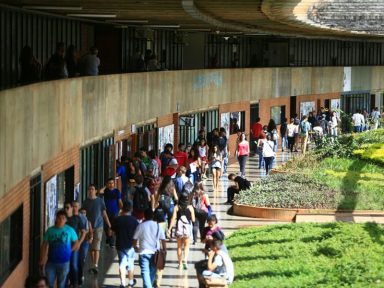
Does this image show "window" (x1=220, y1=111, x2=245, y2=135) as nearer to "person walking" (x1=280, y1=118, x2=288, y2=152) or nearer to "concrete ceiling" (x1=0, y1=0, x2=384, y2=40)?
"person walking" (x1=280, y1=118, x2=288, y2=152)

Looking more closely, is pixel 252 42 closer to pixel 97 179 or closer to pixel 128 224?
pixel 97 179

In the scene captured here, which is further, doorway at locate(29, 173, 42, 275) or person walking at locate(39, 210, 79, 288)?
doorway at locate(29, 173, 42, 275)

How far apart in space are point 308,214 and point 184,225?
8269mm

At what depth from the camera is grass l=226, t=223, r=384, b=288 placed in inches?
806

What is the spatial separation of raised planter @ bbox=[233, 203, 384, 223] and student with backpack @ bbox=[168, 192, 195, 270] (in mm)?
7109

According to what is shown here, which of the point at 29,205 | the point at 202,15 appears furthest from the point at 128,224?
the point at 202,15

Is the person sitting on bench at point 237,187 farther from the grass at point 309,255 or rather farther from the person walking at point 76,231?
the person walking at point 76,231

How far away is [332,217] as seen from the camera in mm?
30250

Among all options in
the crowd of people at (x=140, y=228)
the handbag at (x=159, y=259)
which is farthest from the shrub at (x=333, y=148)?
the handbag at (x=159, y=259)

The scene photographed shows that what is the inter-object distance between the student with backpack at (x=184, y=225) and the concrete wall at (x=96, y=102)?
2.04 metres

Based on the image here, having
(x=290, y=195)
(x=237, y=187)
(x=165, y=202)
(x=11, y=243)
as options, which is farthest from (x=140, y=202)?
(x=290, y=195)

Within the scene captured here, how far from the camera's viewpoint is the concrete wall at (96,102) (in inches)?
651

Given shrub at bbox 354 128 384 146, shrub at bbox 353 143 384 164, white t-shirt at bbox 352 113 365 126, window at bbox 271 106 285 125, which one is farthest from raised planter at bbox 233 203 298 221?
white t-shirt at bbox 352 113 365 126

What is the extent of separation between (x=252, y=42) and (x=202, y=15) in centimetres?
2938
